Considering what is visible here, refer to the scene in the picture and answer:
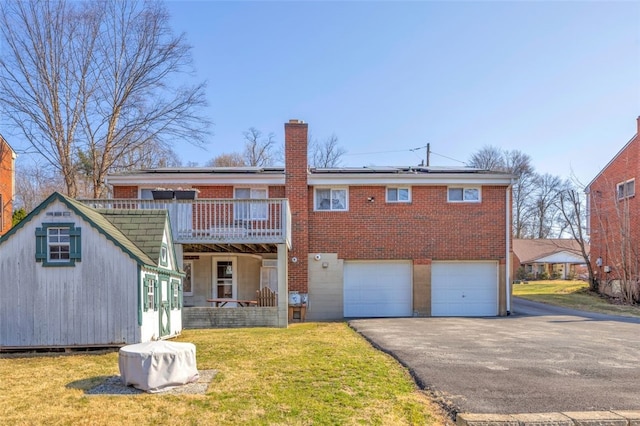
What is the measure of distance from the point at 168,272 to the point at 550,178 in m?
45.3

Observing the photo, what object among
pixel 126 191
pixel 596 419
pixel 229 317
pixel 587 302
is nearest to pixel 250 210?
pixel 229 317

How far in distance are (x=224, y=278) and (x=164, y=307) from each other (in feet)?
20.9

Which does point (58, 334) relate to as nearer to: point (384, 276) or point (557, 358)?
point (557, 358)

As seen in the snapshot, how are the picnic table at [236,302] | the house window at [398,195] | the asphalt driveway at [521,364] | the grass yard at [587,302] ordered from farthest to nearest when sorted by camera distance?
the grass yard at [587,302], the house window at [398,195], the picnic table at [236,302], the asphalt driveway at [521,364]

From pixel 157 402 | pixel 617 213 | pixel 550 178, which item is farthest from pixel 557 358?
pixel 550 178

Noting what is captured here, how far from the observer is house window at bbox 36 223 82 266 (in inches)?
358

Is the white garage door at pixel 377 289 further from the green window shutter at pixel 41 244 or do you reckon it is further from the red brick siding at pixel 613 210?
the red brick siding at pixel 613 210

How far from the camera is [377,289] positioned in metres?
17.5

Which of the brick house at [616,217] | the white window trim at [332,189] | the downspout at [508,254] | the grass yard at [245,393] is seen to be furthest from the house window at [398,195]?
the brick house at [616,217]

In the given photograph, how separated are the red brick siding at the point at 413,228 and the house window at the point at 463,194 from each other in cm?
22

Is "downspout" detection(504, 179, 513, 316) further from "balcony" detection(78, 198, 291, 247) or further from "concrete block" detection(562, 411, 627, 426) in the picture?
"concrete block" detection(562, 411, 627, 426)

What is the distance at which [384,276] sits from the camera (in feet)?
57.6

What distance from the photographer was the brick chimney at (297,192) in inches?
658

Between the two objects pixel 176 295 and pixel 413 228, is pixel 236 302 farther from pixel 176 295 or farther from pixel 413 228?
pixel 413 228
